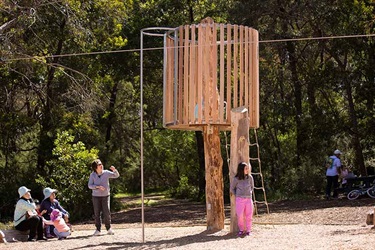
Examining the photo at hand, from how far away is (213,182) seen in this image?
14695 millimetres

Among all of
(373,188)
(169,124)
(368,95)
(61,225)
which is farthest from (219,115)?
(368,95)

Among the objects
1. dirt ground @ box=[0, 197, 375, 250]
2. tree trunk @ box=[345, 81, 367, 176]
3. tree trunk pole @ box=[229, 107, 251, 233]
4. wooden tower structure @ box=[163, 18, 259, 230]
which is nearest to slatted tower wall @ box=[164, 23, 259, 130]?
wooden tower structure @ box=[163, 18, 259, 230]

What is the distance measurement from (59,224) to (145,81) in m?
15.9

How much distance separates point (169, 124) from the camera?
14.8 meters

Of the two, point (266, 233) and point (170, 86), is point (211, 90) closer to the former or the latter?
point (170, 86)

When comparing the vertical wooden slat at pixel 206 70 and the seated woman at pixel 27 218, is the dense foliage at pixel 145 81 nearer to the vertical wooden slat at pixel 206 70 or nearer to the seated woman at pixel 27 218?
the seated woman at pixel 27 218

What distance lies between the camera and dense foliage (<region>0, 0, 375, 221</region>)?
22984 mm

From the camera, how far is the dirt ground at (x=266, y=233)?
12250 mm

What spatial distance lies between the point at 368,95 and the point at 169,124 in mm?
11754

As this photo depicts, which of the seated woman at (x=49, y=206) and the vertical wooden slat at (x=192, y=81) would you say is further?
the seated woman at (x=49, y=206)

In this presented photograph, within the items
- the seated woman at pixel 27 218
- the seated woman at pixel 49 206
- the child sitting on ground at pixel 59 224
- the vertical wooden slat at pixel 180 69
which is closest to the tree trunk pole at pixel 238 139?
the vertical wooden slat at pixel 180 69

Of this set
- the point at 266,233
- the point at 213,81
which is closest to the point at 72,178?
the point at 213,81

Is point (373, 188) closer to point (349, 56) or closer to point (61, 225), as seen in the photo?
point (349, 56)

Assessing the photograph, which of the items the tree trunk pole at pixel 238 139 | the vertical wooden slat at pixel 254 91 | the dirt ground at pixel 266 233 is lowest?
the dirt ground at pixel 266 233
